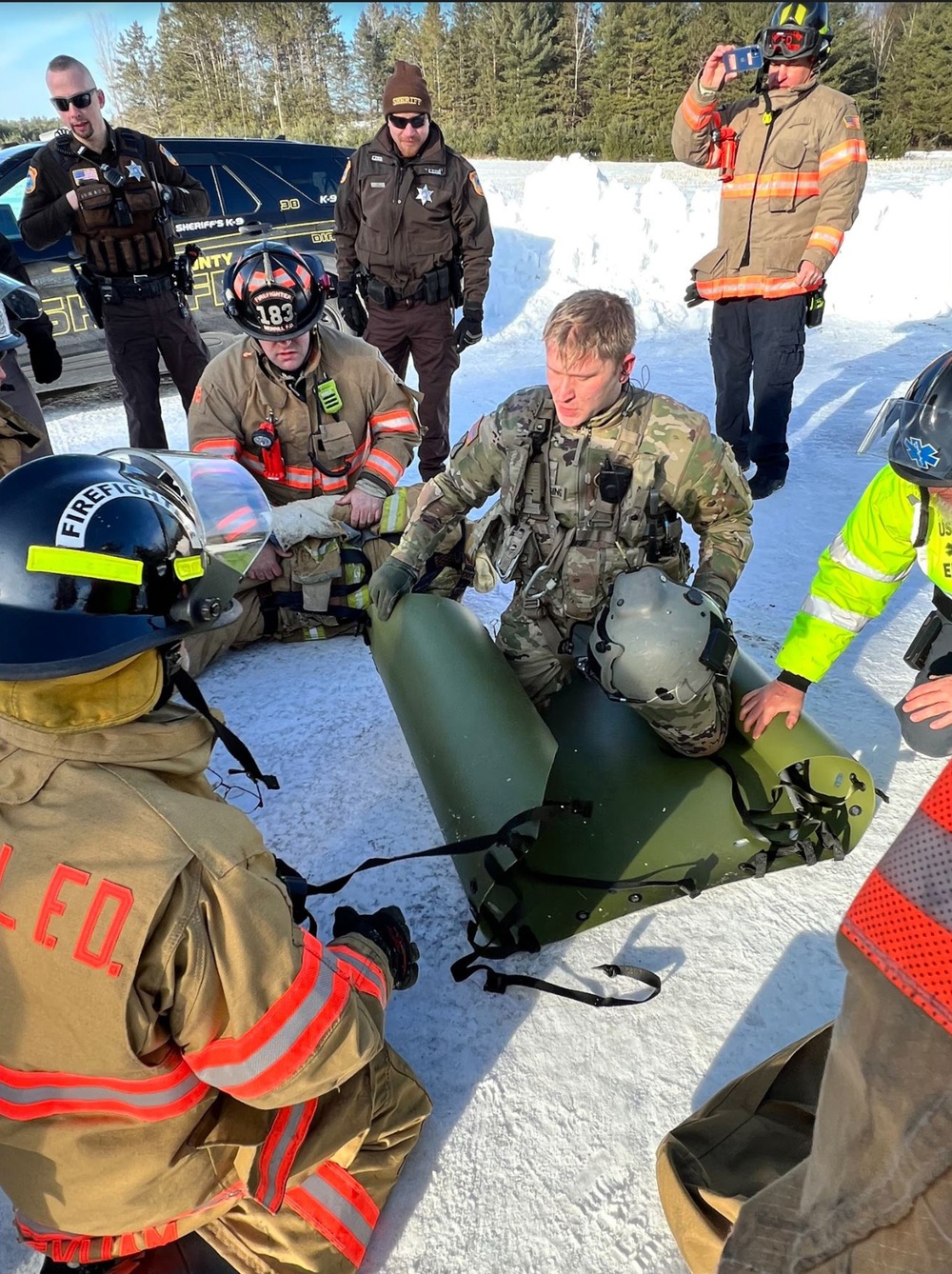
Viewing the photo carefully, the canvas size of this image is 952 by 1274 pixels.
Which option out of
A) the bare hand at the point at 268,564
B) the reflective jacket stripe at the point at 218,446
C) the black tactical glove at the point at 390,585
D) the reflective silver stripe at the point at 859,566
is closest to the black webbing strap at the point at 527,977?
the black tactical glove at the point at 390,585

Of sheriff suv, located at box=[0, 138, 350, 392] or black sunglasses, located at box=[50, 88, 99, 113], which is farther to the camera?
sheriff suv, located at box=[0, 138, 350, 392]

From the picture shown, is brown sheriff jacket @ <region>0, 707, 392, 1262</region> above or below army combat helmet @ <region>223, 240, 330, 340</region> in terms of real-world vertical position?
below

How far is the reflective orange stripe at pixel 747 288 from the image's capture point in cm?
411

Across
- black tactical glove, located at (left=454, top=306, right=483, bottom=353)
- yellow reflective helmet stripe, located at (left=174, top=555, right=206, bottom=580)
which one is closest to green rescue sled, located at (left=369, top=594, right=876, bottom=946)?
yellow reflective helmet stripe, located at (left=174, top=555, right=206, bottom=580)

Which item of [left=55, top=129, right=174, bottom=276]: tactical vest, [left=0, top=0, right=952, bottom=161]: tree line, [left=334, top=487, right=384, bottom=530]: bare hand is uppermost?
[left=0, top=0, right=952, bottom=161]: tree line

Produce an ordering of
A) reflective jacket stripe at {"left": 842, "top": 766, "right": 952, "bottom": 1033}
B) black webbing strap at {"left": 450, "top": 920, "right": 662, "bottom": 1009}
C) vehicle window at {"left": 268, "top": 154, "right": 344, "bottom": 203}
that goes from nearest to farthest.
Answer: reflective jacket stripe at {"left": 842, "top": 766, "right": 952, "bottom": 1033} < black webbing strap at {"left": 450, "top": 920, "right": 662, "bottom": 1009} < vehicle window at {"left": 268, "top": 154, "right": 344, "bottom": 203}

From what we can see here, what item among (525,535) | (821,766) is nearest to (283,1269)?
(821,766)

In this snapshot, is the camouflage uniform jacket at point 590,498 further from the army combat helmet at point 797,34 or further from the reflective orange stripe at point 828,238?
the army combat helmet at point 797,34

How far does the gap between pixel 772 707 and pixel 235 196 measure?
628 centimetres

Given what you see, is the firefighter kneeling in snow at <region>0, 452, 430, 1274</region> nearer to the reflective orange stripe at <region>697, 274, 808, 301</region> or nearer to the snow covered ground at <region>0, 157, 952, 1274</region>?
the snow covered ground at <region>0, 157, 952, 1274</region>

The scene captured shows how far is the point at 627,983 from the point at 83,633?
1619 millimetres

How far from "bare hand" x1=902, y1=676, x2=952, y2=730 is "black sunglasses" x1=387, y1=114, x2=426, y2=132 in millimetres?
4060

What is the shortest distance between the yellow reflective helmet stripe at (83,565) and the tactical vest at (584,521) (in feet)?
5.27

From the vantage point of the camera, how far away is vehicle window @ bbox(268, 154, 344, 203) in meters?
6.64
